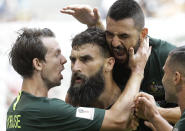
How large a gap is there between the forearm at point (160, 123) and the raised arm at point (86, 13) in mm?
1038

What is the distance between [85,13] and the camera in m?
3.62

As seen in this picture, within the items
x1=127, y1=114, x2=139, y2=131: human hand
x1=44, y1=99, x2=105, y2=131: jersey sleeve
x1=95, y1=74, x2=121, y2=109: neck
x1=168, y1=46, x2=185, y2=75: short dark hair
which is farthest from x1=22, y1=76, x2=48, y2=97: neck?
x1=168, y1=46, x2=185, y2=75: short dark hair

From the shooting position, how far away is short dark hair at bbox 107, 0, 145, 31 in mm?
3326

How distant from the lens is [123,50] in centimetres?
325

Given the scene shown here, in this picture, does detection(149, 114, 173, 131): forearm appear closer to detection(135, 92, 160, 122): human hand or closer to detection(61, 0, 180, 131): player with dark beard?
detection(135, 92, 160, 122): human hand

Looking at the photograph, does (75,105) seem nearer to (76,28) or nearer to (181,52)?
(181,52)

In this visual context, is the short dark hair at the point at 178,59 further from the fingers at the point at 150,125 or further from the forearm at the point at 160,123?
the fingers at the point at 150,125

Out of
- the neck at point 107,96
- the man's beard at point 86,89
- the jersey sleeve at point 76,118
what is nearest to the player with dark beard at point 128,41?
the neck at point 107,96

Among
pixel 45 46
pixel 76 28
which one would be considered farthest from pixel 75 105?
pixel 76 28

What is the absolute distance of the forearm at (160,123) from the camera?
2.89m

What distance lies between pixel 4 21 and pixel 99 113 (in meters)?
6.33

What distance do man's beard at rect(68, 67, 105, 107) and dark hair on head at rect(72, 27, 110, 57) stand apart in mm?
160

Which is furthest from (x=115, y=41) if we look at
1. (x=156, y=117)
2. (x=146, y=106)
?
(x=156, y=117)

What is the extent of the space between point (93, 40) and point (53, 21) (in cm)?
550
